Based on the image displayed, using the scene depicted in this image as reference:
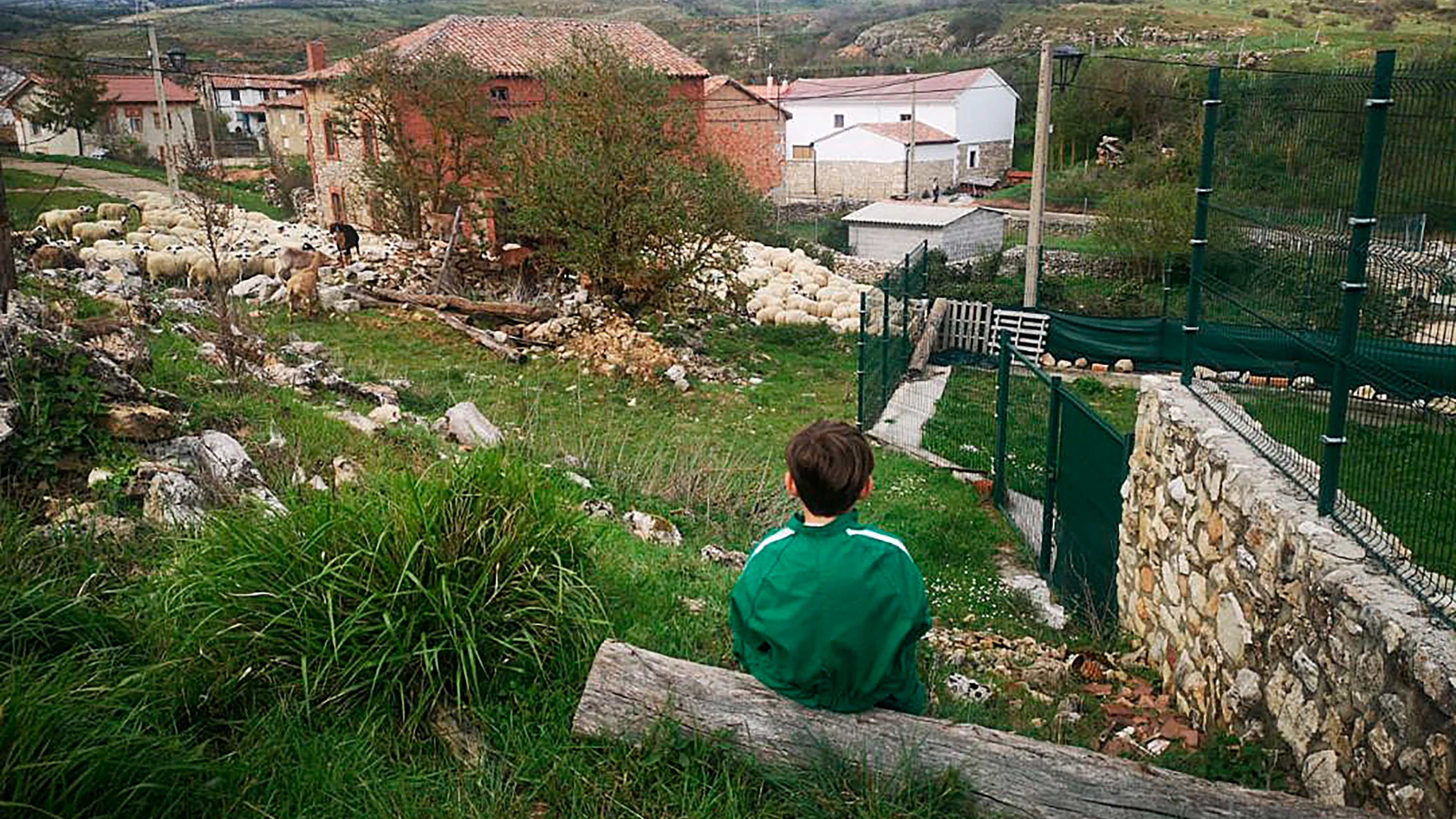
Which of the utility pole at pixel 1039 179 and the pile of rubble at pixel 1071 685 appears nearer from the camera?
the pile of rubble at pixel 1071 685

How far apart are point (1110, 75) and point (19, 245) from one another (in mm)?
46369

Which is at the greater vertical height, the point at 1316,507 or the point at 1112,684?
the point at 1316,507

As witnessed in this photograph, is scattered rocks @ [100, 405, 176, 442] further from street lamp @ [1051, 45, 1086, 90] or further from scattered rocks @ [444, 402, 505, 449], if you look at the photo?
street lamp @ [1051, 45, 1086, 90]

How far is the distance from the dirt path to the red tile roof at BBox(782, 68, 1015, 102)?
99.6 ft

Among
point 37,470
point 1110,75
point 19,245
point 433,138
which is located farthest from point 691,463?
point 1110,75

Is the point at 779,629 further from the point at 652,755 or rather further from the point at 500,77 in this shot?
the point at 500,77

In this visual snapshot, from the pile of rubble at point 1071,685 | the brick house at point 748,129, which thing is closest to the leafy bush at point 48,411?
the pile of rubble at point 1071,685

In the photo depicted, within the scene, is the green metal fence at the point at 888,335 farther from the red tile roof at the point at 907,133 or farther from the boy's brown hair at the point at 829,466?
the red tile roof at the point at 907,133

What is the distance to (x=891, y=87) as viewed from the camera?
5428 cm

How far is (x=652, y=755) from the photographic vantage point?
3102 mm

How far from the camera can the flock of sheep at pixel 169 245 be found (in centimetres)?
1766

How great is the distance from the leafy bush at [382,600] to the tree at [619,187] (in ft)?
44.4

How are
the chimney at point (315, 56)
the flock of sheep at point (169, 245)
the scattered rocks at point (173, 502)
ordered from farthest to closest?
the chimney at point (315, 56), the flock of sheep at point (169, 245), the scattered rocks at point (173, 502)

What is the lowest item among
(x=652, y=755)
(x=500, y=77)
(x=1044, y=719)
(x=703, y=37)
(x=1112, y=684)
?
(x=1112, y=684)
